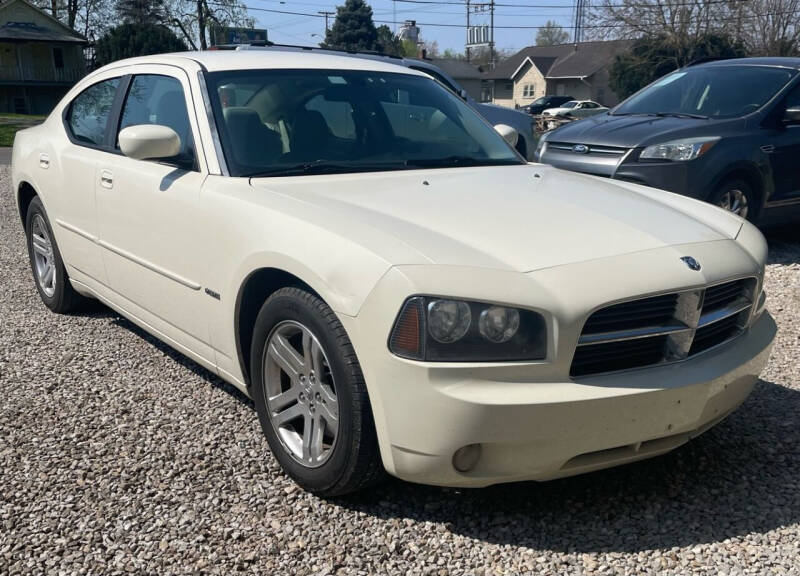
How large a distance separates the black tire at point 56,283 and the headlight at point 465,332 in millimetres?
3426

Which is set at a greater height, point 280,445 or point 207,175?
point 207,175

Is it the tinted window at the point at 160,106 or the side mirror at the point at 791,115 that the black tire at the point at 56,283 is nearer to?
the tinted window at the point at 160,106

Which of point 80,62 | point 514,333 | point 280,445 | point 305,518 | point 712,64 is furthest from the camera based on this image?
point 80,62

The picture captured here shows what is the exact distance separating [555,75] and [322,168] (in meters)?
72.2

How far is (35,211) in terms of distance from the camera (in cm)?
543

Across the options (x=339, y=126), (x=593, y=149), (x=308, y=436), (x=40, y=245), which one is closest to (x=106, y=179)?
(x=339, y=126)

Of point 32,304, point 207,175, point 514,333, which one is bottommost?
point 32,304

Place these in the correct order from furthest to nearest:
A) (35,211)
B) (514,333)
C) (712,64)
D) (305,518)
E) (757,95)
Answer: (712,64) < (757,95) < (35,211) < (305,518) < (514,333)

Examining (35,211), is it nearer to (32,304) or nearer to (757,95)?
(32,304)

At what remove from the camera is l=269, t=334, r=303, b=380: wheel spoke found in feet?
9.86

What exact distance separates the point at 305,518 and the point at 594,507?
1.08 metres

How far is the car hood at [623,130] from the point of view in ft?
22.7

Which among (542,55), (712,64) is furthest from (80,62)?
(712,64)

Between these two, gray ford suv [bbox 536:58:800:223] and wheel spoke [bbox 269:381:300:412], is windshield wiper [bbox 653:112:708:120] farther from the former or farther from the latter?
wheel spoke [bbox 269:381:300:412]
